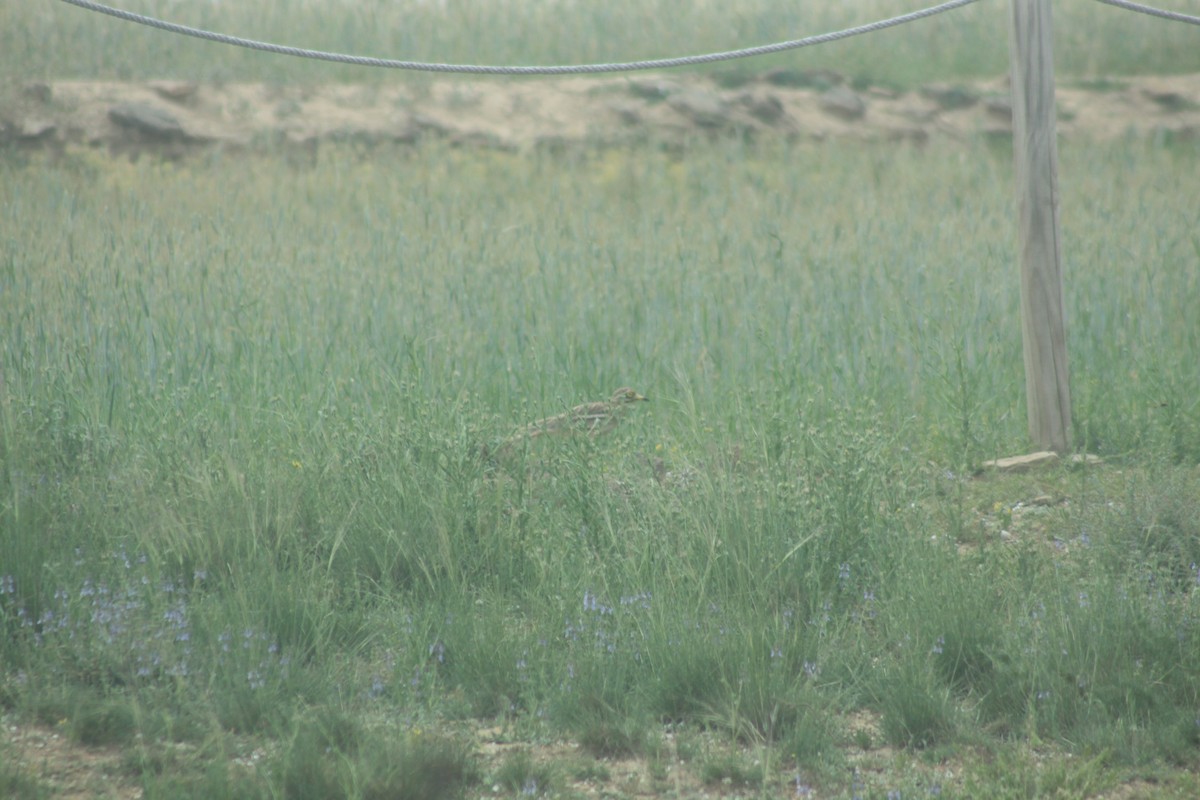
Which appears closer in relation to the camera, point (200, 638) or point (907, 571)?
point (200, 638)

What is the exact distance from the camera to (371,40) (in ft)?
56.1

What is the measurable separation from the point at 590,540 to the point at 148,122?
11863mm

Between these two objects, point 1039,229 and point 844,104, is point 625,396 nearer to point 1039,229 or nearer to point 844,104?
point 1039,229

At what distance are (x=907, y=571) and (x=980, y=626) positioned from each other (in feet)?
0.99

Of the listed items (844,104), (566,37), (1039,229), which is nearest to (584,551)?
(1039,229)

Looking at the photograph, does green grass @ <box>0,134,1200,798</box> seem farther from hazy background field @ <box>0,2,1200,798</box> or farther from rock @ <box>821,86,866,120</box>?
rock @ <box>821,86,866,120</box>

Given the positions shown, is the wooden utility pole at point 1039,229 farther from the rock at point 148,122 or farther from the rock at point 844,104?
the rock at point 844,104

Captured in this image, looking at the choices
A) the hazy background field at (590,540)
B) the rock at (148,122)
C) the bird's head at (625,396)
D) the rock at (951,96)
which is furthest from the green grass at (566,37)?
the bird's head at (625,396)

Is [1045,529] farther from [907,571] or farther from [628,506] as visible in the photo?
[628,506]

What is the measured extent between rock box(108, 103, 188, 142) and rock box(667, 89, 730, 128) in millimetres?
6737

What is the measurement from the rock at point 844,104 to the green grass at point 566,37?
3.40 ft

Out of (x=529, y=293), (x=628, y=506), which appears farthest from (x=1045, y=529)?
(x=529, y=293)

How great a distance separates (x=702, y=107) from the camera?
1555 centimetres

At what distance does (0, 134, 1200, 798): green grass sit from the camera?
108 inches
